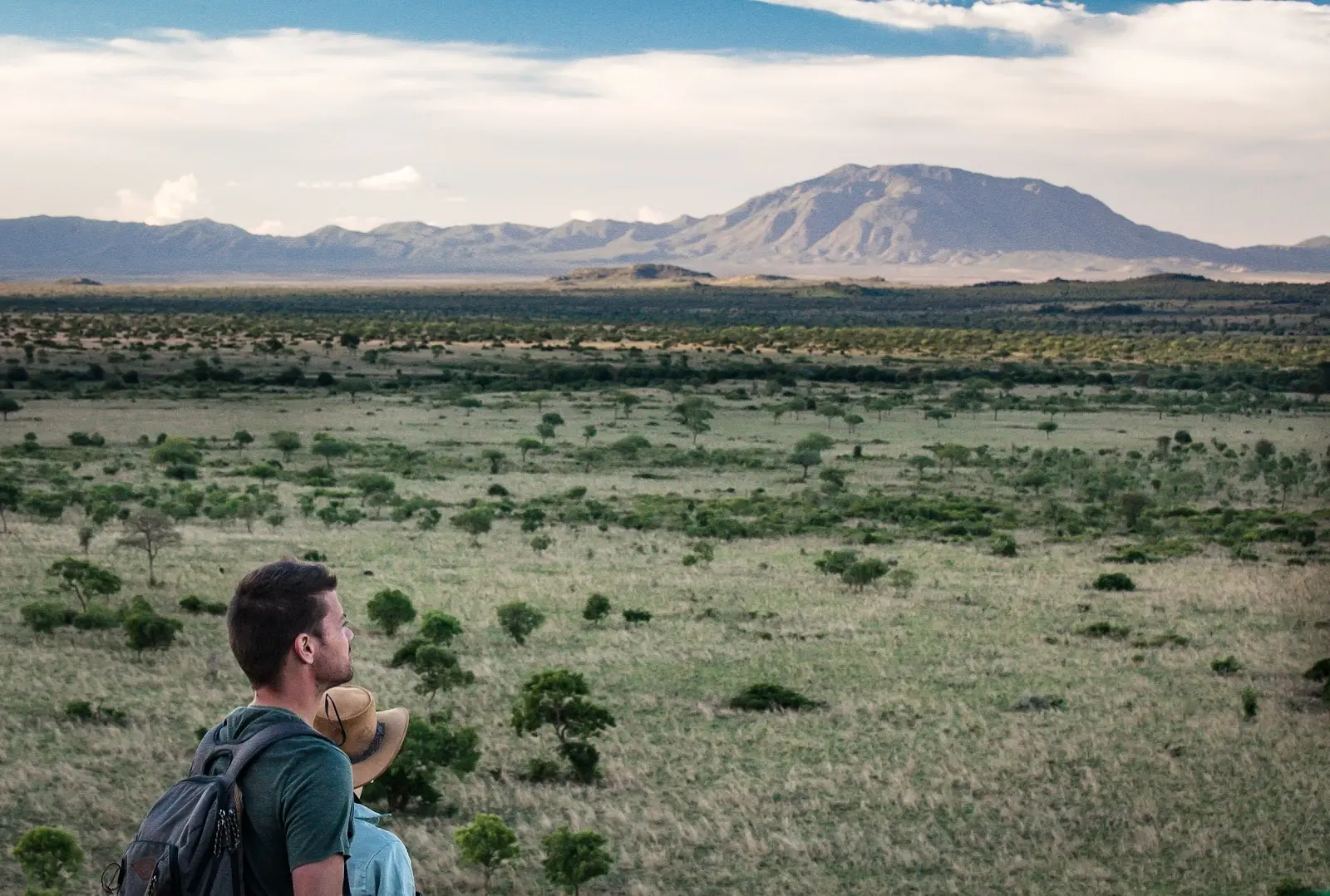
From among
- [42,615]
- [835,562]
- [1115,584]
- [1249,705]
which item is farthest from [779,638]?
[42,615]

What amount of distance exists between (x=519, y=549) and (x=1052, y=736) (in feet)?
52.8

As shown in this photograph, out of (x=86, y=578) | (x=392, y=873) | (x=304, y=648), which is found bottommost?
(x=86, y=578)

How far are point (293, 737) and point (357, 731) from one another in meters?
0.32

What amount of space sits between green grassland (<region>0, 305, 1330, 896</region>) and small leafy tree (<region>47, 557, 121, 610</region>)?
41.7 inches

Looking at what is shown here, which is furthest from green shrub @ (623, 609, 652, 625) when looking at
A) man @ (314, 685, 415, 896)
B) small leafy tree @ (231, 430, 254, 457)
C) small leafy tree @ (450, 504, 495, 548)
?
small leafy tree @ (231, 430, 254, 457)

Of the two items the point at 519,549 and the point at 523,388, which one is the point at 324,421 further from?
the point at 519,549

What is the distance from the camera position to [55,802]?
1474 cm

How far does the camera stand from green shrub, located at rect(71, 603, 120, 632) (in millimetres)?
22359

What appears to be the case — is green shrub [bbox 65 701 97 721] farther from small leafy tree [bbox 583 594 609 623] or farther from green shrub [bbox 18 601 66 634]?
small leafy tree [bbox 583 594 609 623]

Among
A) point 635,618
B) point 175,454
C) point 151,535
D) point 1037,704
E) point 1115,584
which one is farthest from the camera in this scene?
point 175,454

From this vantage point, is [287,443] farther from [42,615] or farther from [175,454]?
[42,615]

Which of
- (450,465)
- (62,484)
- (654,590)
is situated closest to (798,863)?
(654,590)

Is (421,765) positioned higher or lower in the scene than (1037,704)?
higher

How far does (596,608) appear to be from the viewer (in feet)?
79.0
